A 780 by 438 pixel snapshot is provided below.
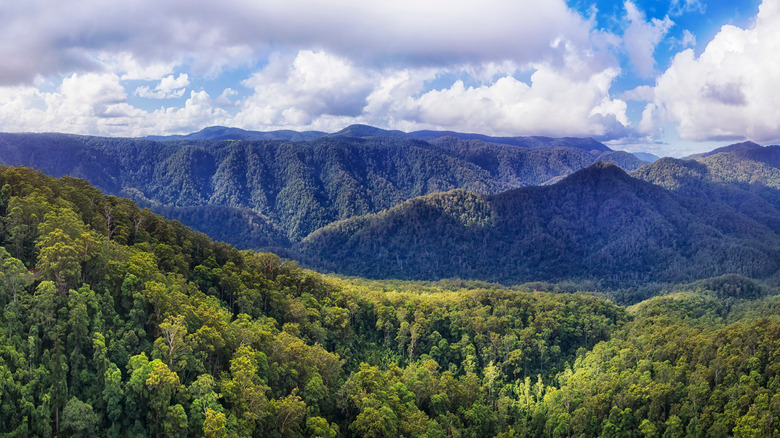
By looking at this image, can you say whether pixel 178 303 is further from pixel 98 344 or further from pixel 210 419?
pixel 210 419

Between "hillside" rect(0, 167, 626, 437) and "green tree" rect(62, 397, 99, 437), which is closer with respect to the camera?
"green tree" rect(62, 397, 99, 437)

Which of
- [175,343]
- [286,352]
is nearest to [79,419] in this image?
[175,343]

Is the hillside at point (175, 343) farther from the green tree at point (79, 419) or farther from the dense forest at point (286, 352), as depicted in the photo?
the dense forest at point (286, 352)

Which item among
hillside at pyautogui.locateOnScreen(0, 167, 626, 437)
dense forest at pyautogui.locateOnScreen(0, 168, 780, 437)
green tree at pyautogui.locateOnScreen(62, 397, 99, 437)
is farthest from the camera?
dense forest at pyautogui.locateOnScreen(0, 168, 780, 437)

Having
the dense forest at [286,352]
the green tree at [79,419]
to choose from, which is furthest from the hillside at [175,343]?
the dense forest at [286,352]

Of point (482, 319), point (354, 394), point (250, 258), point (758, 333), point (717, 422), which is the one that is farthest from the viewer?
point (482, 319)

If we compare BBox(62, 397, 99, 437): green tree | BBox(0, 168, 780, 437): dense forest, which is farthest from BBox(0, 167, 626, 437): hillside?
BBox(0, 168, 780, 437): dense forest

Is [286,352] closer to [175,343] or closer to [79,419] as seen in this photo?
[175,343]

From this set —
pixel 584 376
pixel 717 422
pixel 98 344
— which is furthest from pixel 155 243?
pixel 717 422

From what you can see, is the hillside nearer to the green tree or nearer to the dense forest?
the green tree
